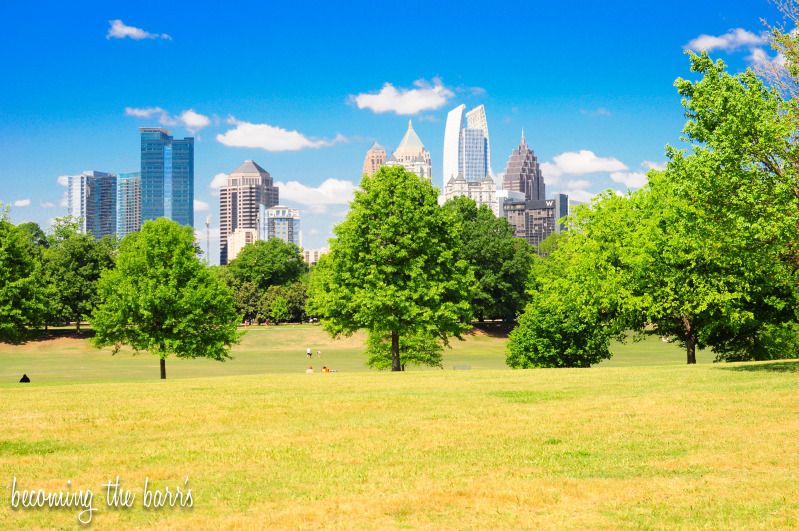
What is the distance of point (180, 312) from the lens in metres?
47.3

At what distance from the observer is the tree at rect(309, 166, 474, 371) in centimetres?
4297

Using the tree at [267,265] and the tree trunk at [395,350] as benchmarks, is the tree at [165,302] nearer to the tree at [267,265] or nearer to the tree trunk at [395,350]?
the tree trunk at [395,350]

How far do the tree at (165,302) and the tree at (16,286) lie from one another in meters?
4.50

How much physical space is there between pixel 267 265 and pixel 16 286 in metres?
111

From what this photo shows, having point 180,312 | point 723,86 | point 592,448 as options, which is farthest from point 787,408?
point 180,312

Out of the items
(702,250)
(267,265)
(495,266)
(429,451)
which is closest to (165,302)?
(702,250)

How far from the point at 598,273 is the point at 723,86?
18.9 m

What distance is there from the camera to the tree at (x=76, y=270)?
114m

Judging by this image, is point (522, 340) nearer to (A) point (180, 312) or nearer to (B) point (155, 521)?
(A) point (180, 312)

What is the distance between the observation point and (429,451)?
651 inches

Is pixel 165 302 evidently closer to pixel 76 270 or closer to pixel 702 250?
pixel 702 250

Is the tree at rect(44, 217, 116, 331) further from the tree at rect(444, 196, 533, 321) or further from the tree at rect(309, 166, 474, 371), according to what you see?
the tree at rect(309, 166, 474, 371)

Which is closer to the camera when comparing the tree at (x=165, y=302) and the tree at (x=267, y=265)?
→ the tree at (x=165, y=302)

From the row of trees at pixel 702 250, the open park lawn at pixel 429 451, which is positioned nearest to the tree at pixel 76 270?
the row of trees at pixel 702 250
